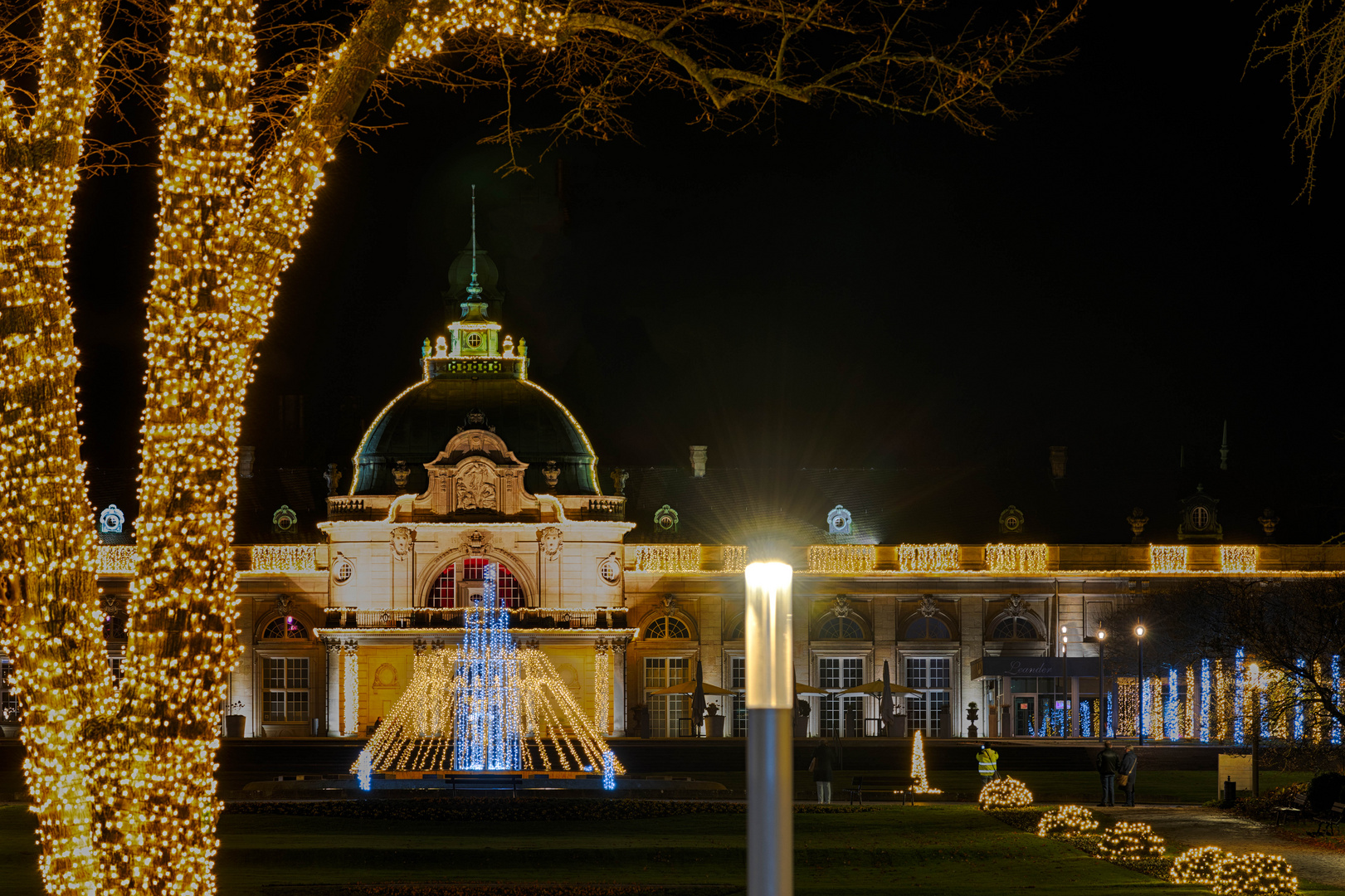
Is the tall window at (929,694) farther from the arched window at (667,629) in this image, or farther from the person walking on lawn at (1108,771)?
the person walking on lawn at (1108,771)

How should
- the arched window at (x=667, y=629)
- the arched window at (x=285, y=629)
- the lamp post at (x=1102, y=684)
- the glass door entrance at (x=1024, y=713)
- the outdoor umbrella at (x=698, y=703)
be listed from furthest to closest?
the arched window at (x=667, y=629), the arched window at (x=285, y=629), the glass door entrance at (x=1024, y=713), the outdoor umbrella at (x=698, y=703), the lamp post at (x=1102, y=684)

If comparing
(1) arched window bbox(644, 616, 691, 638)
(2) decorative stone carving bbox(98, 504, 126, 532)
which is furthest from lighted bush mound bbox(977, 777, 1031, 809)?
(2) decorative stone carving bbox(98, 504, 126, 532)

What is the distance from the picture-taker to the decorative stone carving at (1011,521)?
64.3 meters

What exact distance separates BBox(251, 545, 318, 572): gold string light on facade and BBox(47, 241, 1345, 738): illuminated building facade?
97 mm

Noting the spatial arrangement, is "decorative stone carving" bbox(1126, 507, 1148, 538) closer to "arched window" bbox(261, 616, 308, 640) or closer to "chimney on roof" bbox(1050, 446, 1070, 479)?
"chimney on roof" bbox(1050, 446, 1070, 479)

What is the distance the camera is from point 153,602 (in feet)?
33.0

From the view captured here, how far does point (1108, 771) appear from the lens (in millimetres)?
31797

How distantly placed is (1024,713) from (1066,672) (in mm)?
4004

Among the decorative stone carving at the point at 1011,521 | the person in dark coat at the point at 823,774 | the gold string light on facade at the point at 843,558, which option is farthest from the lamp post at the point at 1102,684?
the person in dark coat at the point at 823,774

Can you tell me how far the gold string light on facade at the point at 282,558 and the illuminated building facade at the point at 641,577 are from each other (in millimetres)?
97

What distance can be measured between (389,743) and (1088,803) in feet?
67.5

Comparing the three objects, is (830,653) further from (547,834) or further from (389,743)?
(547,834)

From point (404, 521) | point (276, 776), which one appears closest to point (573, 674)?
point (404, 521)

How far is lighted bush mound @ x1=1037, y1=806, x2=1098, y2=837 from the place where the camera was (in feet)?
85.8
